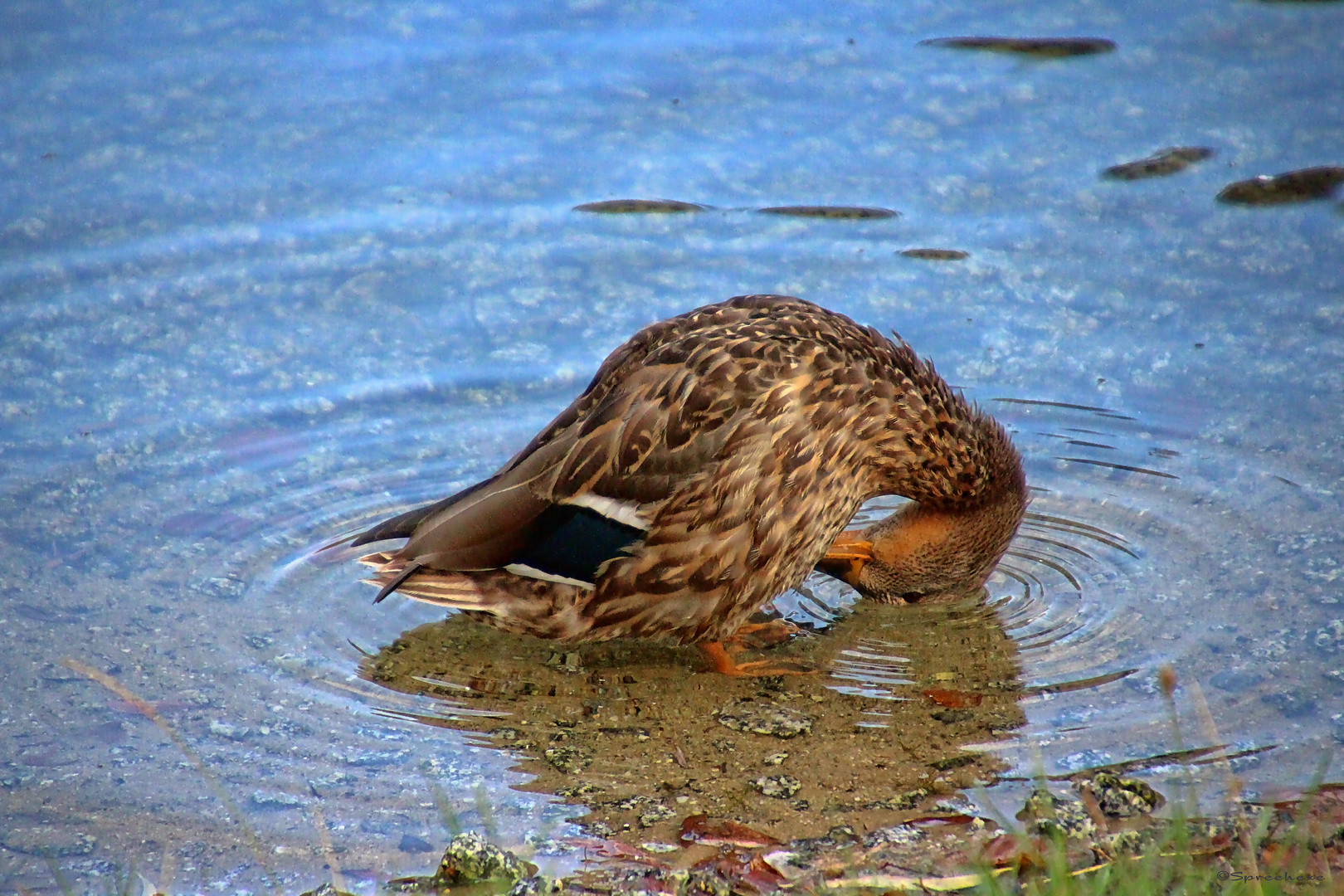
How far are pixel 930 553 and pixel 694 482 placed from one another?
3.28 feet

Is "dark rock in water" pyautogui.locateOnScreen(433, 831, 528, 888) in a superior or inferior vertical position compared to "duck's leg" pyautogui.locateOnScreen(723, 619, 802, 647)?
superior

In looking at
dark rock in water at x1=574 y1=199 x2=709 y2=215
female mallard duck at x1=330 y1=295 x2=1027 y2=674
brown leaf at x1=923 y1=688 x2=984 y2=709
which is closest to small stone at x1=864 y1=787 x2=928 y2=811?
brown leaf at x1=923 y1=688 x2=984 y2=709

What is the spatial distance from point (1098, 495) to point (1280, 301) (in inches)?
72.0

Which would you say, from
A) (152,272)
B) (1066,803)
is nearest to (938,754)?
(1066,803)

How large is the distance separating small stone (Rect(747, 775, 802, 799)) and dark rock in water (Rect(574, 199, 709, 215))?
4131 millimetres

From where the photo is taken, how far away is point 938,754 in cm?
454

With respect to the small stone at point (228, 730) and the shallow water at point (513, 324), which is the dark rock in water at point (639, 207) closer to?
the shallow water at point (513, 324)

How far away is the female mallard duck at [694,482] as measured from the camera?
489 centimetres

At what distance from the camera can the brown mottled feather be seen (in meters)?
4.89

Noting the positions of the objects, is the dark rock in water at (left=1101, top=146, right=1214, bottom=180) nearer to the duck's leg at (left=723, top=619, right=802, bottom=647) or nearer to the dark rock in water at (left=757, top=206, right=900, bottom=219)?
the dark rock in water at (left=757, top=206, right=900, bottom=219)

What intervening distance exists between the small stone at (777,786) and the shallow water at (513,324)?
0.59m

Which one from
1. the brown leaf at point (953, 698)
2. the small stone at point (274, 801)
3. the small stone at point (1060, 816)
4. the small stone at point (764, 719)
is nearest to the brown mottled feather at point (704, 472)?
the small stone at point (764, 719)

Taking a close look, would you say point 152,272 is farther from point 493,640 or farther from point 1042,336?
Result: point 1042,336

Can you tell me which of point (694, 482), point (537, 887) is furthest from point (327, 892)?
point (694, 482)
